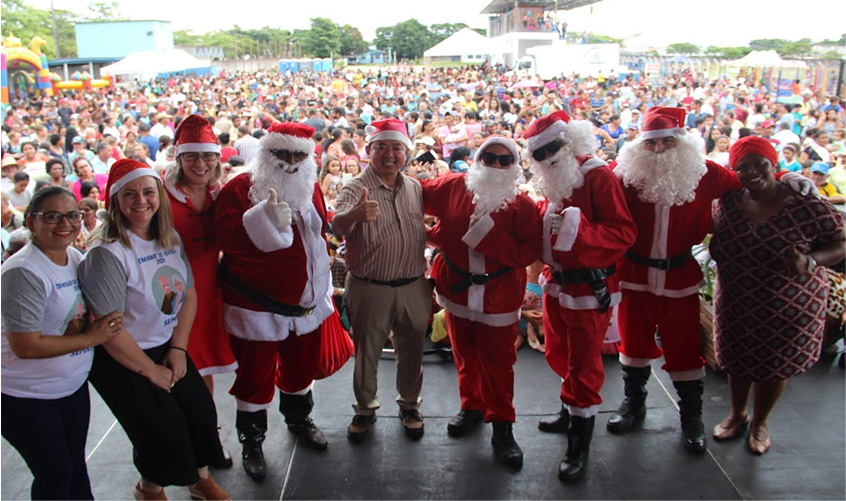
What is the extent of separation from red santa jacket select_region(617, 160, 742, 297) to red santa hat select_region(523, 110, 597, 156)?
37 cm

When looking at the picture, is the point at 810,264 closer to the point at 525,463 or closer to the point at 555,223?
the point at 555,223

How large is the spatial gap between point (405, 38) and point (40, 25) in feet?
121

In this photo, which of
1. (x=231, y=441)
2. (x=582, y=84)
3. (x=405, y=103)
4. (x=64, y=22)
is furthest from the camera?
(x=64, y=22)

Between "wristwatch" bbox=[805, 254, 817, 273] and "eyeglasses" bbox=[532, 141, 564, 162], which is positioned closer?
"wristwatch" bbox=[805, 254, 817, 273]

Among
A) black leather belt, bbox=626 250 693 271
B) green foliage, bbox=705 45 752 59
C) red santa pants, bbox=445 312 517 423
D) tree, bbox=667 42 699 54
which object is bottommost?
red santa pants, bbox=445 312 517 423

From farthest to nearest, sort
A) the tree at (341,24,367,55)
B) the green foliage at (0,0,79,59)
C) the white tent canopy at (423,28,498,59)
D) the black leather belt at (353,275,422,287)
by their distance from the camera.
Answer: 1. the green foliage at (0,0,79,59)
2. the white tent canopy at (423,28,498,59)
3. the tree at (341,24,367,55)
4. the black leather belt at (353,275,422,287)

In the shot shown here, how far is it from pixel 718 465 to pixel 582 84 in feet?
67.0

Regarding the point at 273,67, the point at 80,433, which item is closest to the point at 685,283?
the point at 80,433

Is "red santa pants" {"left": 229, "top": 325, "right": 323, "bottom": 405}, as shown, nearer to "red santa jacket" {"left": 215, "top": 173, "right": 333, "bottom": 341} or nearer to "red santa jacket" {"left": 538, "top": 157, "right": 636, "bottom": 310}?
"red santa jacket" {"left": 215, "top": 173, "right": 333, "bottom": 341}

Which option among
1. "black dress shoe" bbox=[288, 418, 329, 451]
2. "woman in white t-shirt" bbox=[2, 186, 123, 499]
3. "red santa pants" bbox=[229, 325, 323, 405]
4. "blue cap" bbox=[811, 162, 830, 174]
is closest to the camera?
"woman in white t-shirt" bbox=[2, 186, 123, 499]

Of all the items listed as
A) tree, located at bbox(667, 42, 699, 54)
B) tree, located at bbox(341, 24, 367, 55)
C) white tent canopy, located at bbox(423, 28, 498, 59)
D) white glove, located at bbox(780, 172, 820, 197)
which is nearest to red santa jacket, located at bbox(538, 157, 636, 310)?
white glove, located at bbox(780, 172, 820, 197)

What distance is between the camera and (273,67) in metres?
42.0

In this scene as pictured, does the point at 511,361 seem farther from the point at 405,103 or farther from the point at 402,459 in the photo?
the point at 405,103

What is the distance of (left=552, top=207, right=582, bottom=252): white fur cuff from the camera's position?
2.86 meters
